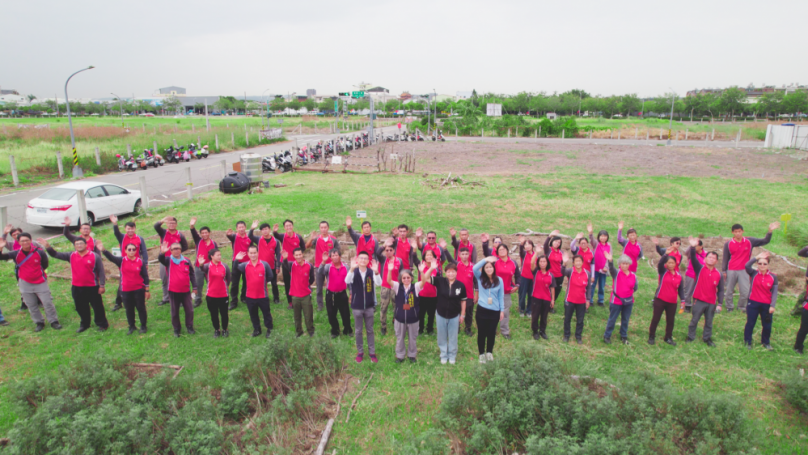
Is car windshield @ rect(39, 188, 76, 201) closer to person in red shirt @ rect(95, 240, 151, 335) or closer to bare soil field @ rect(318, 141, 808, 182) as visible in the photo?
person in red shirt @ rect(95, 240, 151, 335)

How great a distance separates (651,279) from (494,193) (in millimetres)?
9790

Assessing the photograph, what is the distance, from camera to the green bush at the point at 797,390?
5.52 m

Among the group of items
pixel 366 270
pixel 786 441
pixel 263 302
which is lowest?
pixel 786 441

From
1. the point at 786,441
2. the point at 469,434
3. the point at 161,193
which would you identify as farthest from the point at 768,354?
the point at 161,193

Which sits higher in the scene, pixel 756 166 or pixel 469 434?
pixel 756 166

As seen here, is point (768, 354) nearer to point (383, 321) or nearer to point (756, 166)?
point (383, 321)

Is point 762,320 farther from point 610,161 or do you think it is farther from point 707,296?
point 610,161

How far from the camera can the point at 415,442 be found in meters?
4.93

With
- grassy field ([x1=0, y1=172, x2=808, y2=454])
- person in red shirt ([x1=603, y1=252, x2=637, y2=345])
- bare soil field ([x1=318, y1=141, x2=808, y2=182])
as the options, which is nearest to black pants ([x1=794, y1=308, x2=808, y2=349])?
grassy field ([x1=0, y1=172, x2=808, y2=454])

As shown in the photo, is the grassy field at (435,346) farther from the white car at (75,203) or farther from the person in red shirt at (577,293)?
the white car at (75,203)

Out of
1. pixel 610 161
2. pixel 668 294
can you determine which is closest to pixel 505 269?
pixel 668 294

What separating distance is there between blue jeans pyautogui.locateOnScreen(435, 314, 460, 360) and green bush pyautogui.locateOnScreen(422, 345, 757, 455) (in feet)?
3.00

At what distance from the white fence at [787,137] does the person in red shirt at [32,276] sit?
4946cm

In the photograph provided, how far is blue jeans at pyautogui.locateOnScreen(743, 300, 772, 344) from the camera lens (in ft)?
23.5
